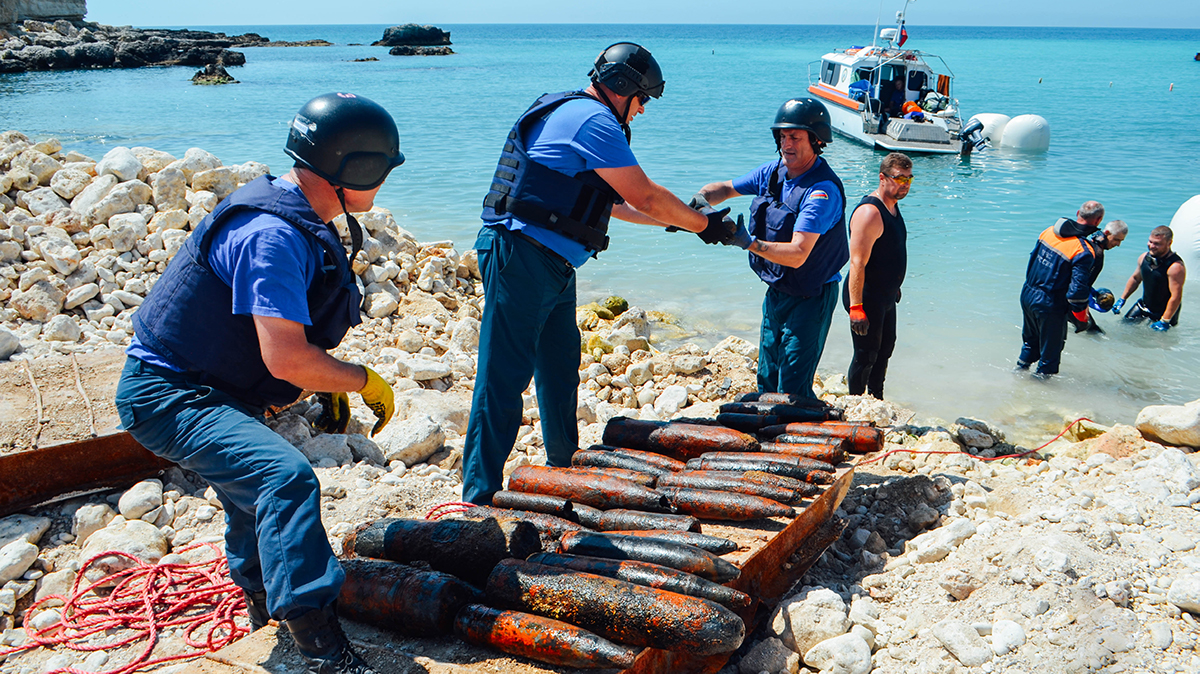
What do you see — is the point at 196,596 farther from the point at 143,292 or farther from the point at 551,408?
the point at 143,292

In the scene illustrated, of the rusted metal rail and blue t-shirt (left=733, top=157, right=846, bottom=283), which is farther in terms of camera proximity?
blue t-shirt (left=733, top=157, right=846, bottom=283)

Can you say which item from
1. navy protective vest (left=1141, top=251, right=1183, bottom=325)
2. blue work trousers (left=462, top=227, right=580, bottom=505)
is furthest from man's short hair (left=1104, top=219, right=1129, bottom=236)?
blue work trousers (left=462, top=227, right=580, bottom=505)

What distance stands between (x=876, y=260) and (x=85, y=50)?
67.3 m

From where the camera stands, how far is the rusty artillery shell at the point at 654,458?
3.87 m

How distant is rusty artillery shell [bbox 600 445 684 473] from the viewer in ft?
12.7

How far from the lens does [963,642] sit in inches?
112

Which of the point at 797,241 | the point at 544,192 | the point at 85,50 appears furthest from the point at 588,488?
the point at 85,50

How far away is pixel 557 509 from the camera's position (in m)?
3.35

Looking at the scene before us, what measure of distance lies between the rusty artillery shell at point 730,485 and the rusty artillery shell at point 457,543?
34.0 inches

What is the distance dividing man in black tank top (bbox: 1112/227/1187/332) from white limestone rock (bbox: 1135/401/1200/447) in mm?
4265

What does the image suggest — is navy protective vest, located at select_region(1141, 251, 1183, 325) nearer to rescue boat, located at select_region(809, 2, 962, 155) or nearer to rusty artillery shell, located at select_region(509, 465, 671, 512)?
rusty artillery shell, located at select_region(509, 465, 671, 512)

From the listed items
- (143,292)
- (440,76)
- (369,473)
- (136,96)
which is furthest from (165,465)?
(440,76)

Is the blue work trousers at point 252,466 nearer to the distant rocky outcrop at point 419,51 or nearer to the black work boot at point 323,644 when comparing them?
the black work boot at point 323,644

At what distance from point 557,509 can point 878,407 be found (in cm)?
335
